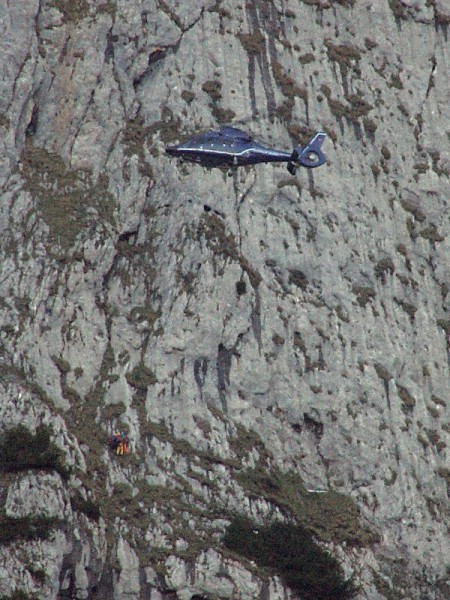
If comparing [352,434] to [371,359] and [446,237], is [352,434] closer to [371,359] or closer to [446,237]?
[371,359]

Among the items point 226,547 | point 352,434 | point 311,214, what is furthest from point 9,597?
point 311,214

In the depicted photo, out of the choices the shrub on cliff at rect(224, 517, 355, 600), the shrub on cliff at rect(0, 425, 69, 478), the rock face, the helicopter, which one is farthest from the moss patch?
the shrub on cliff at rect(224, 517, 355, 600)

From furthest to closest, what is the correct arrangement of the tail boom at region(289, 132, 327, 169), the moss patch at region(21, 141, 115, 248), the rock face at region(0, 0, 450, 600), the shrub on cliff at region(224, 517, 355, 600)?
the moss patch at region(21, 141, 115, 248) → the tail boom at region(289, 132, 327, 169) → the rock face at region(0, 0, 450, 600) → the shrub on cliff at region(224, 517, 355, 600)

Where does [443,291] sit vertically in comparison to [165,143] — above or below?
below

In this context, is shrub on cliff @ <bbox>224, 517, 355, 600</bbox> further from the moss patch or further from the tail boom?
the tail boom

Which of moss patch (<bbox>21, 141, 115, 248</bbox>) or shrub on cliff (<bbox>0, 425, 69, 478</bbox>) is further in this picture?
moss patch (<bbox>21, 141, 115, 248</bbox>)

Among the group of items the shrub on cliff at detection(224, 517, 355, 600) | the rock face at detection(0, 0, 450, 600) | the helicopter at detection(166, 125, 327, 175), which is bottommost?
the shrub on cliff at detection(224, 517, 355, 600)

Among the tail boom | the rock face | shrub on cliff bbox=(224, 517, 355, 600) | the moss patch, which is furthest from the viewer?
the moss patch

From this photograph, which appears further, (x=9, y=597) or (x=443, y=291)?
(x=443, y=291)
